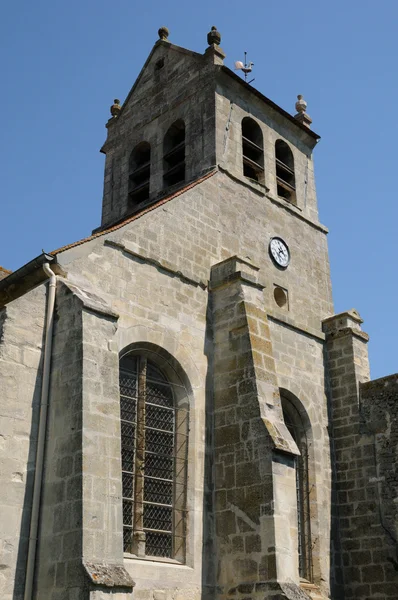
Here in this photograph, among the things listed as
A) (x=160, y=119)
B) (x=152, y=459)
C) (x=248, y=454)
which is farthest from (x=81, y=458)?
(x=160, y=119)

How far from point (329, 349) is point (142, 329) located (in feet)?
18.3

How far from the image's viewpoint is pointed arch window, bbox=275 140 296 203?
17.5 meters

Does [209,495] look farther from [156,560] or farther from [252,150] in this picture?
[252,150]

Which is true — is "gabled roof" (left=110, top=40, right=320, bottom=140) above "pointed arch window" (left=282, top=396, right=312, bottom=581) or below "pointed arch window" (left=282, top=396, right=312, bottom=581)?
above

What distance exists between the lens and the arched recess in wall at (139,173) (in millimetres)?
17531

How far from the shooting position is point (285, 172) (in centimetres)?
1795

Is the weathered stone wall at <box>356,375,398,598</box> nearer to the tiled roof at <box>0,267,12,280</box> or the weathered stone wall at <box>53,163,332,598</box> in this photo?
the weathered stone wall at <box>53,163,332,598</box>

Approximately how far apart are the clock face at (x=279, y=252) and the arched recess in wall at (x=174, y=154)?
278 cm

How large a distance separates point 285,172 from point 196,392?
8.02 meters

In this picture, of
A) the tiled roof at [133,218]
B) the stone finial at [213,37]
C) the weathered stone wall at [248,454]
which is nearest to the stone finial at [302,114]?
the stone finial at [213,37]

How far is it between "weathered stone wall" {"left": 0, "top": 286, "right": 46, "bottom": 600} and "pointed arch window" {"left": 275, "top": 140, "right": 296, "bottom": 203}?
9031mm

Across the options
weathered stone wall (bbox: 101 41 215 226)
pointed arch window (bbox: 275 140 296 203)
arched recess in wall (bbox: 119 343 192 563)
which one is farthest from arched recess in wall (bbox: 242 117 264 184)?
arched recess in wall (bbox: 119 343 192 563)

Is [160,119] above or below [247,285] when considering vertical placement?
above

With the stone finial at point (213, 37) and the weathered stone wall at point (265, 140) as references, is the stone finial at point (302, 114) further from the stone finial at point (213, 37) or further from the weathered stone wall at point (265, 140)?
the stone finial at point (213, 37)
